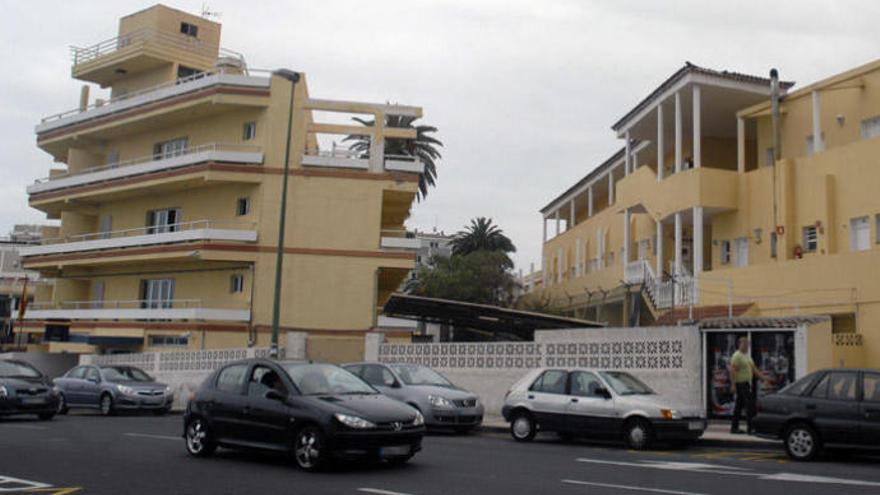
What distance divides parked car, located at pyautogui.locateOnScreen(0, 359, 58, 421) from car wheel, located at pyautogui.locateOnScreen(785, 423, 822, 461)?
16389 mm

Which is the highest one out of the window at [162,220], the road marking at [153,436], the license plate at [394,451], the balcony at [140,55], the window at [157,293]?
the balcony at [140,55]

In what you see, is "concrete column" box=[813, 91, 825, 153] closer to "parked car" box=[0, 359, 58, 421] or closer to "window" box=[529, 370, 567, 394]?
"window" box=[529, 370, 567, 394]

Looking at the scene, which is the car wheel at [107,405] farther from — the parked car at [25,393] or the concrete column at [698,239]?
the concrete column at [698,239]

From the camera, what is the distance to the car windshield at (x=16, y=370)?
69.3 feet

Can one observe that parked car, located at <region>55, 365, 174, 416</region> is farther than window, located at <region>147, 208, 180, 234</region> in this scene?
No

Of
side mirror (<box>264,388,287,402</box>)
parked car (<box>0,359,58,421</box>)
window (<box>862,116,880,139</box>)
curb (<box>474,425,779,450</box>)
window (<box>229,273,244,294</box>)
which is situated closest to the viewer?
side mirror (<box>264,388,287,402</box>)

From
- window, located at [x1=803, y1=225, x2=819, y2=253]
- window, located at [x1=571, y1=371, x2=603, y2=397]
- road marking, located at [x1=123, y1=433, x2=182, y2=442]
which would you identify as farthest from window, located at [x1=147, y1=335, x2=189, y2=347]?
window, located at [x1=803, y1=225, x2=819, y2=253]

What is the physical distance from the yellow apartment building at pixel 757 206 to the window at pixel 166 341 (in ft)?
60.3

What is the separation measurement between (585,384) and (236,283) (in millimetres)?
24514

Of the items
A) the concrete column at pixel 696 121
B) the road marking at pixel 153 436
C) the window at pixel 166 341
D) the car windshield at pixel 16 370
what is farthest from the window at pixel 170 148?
the road marking at pixel 153 436

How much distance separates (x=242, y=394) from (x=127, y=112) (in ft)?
106

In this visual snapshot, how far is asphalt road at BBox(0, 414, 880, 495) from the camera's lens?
33.2ft

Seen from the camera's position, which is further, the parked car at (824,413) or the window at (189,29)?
the window at (189,29)

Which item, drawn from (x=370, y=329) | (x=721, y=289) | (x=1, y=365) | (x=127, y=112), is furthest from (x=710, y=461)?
(x=127, y=112)
